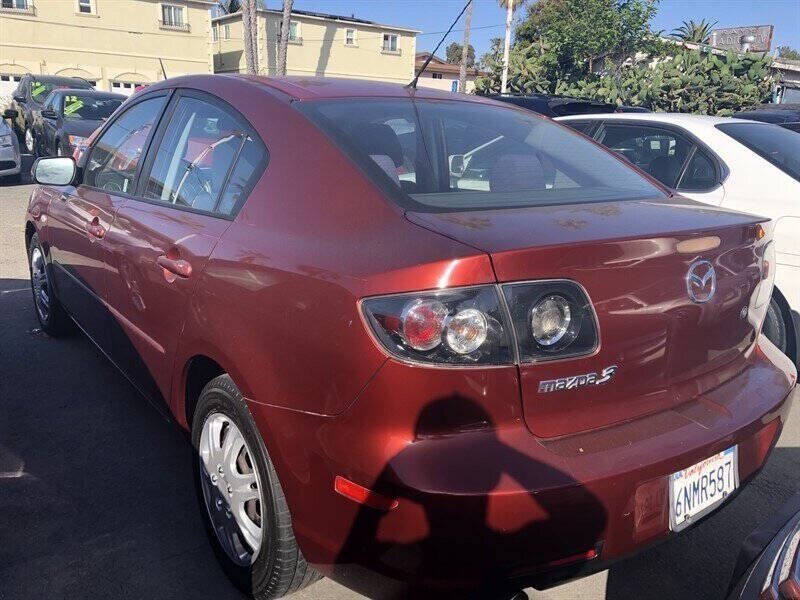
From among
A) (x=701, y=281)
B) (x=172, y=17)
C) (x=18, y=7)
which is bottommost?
(x=701, y=281)

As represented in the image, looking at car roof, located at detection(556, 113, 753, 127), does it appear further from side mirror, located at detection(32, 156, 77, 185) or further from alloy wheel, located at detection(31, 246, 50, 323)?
alloy wheel, located at detection(31, 246, 50, 323)

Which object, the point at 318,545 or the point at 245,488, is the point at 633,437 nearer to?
the point at 318,545

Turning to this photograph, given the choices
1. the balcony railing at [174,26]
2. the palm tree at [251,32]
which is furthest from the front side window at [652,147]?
the balcony railing at [174,26]

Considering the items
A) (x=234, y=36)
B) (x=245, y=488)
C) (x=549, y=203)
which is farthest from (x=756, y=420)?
(x=234, y=36)

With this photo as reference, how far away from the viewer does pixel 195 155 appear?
2717 mm

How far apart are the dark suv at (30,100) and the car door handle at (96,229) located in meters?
13.1

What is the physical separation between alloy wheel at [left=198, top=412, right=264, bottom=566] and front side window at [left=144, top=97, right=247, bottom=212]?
797mm

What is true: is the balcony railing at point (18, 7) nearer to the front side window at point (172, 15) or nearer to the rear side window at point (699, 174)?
the front side window at point (172, 15)

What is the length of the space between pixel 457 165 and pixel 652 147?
9.05 feet

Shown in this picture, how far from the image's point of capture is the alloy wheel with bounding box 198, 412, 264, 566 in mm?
2257

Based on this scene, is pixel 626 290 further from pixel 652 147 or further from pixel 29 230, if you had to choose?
pixel 29 230

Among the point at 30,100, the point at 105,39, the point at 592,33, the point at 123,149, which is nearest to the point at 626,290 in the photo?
the point at 123,149

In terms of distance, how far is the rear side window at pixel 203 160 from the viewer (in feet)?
7.83

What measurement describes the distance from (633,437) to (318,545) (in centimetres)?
91
